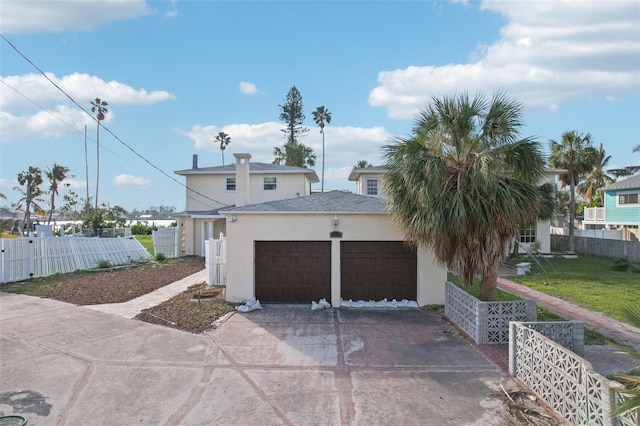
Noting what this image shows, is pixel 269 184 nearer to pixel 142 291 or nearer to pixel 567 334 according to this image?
pixel 142 291

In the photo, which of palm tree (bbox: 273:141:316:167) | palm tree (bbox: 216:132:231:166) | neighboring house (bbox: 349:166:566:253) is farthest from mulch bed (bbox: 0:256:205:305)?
palm tree (bbox: 216:132:231:166)

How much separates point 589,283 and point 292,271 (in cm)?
1207

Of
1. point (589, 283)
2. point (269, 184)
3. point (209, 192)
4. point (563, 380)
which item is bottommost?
point (589, 283)

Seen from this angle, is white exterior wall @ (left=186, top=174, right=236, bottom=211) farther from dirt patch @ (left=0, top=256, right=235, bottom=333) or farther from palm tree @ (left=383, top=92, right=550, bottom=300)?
palm tree @ (left=383, top=92, right=550, bottom=300)

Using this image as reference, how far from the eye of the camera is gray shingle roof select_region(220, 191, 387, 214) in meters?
11.7

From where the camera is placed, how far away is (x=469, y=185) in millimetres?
8969

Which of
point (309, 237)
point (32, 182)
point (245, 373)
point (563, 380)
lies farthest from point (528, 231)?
point (32, 182)

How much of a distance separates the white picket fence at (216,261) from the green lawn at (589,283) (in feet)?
37.6

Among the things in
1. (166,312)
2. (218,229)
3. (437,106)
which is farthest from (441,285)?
(218,229)

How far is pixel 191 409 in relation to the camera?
5.36 meters

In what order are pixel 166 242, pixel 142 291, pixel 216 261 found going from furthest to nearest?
1. pixel 166 242
2. pixel 216 261
3. pixel 142 291

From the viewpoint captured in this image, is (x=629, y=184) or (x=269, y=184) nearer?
(x=269, y=184)

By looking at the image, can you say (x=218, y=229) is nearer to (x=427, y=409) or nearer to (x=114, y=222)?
(x=114, y=222)

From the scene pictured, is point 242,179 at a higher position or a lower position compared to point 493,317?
higher
